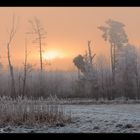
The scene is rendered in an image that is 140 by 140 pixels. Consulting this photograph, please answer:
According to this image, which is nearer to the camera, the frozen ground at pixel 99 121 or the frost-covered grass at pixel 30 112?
the frozen ground at pixel 99 121

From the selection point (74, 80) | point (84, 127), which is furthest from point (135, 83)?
point (84, 127)

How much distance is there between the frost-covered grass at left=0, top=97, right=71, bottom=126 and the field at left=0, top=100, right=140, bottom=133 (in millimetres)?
88

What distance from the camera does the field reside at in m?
8.17

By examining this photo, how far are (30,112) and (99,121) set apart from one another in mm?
1650

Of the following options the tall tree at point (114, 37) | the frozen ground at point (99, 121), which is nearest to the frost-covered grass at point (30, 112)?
the frozen ground at point (99, 121)

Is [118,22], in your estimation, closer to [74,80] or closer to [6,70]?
[74,80]

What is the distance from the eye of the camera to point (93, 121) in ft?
31.1

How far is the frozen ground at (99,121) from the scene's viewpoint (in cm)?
814

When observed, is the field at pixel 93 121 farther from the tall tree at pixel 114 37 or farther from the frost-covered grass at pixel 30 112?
the tall tree at pixel 114 37

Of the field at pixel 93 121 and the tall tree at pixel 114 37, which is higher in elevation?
the tall tree at pixel 114 37
